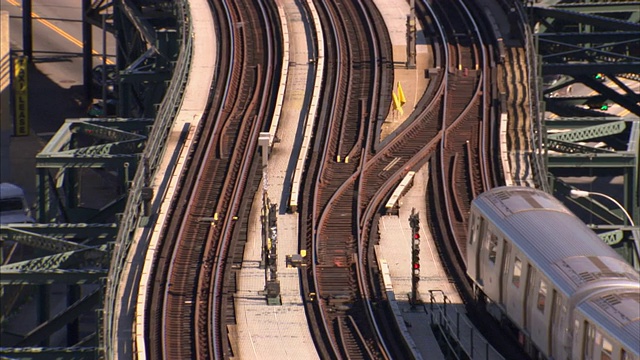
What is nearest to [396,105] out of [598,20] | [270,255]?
[598,20]

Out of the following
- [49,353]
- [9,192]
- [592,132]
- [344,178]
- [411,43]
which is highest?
[411,43]

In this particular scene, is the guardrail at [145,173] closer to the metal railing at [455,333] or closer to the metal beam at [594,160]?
the metal railing at [455,333]

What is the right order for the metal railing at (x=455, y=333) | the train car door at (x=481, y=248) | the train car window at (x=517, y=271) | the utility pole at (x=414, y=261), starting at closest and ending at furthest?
the train car window at (x=517, y=271)
the metal railing at (x=455, y=333)
the train car door at (x=481, y=248)
the utility pole at (x=414, y=261)

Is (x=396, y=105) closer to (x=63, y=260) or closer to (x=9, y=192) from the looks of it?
(x=63, y=260)

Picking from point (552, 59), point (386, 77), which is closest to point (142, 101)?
point (386, 77)

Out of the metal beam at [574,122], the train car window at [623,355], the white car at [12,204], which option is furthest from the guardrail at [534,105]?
the white car at [12,204]

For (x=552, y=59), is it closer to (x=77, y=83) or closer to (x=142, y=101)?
(x=142, y=101)
